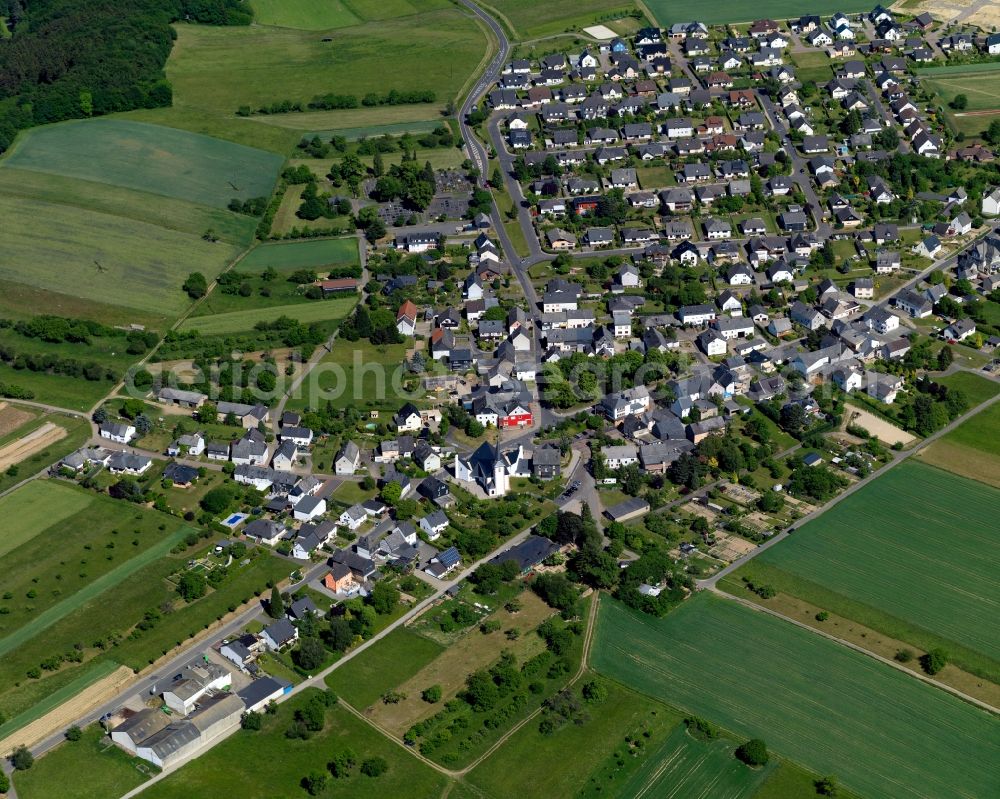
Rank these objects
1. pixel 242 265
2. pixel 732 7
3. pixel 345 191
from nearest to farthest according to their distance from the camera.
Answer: pixel 242 265 → pixel 345 191 → pixel 732 7

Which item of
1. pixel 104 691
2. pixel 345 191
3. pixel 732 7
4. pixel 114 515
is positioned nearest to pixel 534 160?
pixel 345 191

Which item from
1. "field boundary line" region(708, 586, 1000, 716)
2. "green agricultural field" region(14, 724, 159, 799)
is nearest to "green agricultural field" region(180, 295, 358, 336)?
"field boundary line" region(708, 586, 1000, 716)

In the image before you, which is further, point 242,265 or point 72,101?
point 72,101

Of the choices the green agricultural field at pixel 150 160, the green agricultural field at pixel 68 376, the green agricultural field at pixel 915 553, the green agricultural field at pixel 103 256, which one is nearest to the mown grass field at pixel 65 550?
the green agricultural field at pixel 68 376

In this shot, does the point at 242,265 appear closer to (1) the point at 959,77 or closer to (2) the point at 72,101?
(2) the point at 72,101

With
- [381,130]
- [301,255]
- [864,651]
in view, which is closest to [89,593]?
[864,651]
